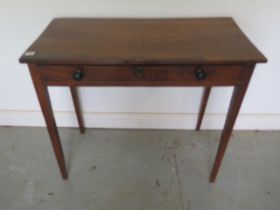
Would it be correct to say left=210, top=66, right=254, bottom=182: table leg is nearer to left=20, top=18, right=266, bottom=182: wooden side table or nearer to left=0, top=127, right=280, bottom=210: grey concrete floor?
left=20, top=18, right=266, bottom=182: wooden side table

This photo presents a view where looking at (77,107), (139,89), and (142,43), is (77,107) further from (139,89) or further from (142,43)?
(142,43)

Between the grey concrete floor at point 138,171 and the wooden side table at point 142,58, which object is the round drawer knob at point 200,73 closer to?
the wooden side table at point 142,58

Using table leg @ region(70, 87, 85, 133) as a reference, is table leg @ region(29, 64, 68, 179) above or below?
above

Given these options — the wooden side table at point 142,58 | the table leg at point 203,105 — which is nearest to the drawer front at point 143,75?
the wooden side table at point 142,58

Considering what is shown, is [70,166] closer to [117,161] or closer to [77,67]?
[117,161]

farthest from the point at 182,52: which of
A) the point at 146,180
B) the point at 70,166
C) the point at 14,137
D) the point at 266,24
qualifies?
the point at 14,137

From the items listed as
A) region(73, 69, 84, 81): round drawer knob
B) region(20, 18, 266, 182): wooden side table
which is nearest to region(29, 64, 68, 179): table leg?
region(20, 18, 266, 182): wooden side table

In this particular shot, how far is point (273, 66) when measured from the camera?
143 centimetres

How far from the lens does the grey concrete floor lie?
50.4 inches

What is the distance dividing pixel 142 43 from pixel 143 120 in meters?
0.78

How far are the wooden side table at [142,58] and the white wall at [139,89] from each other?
23 cm

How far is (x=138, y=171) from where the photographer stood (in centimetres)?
143

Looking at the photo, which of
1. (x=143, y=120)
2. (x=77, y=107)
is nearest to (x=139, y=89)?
(x=143, y=120)

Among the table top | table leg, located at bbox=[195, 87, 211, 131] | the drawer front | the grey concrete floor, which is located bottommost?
the grey concrete floor
